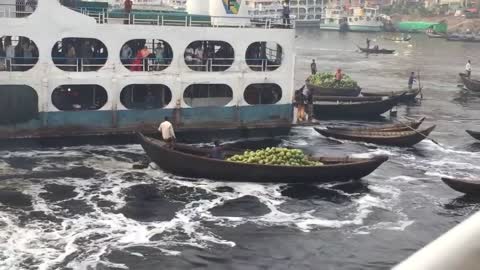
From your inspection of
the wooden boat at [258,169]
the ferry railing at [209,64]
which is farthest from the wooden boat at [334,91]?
the wooden boat at [258,169]

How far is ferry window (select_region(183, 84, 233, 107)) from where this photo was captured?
81.3 feet

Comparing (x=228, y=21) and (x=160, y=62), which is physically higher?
(x=228, y=21)

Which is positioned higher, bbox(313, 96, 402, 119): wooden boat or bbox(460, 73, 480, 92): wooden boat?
bbox(460, 73, 480, 92): wooden boat

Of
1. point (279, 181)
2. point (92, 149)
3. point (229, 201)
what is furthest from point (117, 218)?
Result: point (92, 149)

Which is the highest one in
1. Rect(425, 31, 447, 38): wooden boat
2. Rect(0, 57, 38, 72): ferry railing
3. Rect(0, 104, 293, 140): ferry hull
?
Rect(425, 31, 447, 38): wooden boat

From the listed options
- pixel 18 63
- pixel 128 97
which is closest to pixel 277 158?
pixel 128 97

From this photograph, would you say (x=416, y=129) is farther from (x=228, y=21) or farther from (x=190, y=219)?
(x=190, y=219)

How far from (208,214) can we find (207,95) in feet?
33.2

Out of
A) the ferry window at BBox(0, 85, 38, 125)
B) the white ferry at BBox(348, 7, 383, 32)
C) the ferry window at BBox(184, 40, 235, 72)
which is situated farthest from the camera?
the white ferry at BBox(348, 7, 383, 32)

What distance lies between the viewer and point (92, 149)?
2267cm

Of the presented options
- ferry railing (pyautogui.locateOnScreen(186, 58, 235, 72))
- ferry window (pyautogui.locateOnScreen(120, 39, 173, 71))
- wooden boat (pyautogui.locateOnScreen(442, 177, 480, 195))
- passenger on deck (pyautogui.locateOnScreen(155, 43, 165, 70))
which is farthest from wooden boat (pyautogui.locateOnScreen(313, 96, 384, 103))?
wooden boat (pyautogui.locateOnScreen(442, 177, 480, 195))

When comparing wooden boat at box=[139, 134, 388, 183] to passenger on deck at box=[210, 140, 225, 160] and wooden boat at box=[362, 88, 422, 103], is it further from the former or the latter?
wooden boat at box=[362, 88, 422, 103]

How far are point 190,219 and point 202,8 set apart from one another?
50.3 feet

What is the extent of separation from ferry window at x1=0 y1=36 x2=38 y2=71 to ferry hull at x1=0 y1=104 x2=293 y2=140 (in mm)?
2103
